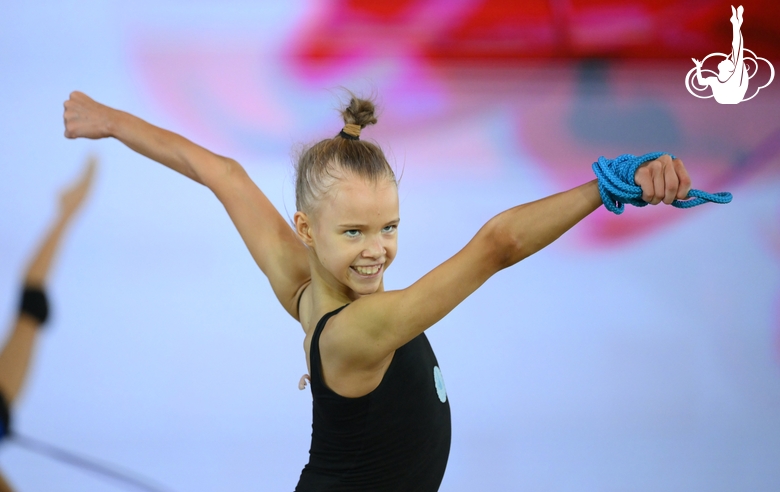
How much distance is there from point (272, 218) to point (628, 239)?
5.24ft

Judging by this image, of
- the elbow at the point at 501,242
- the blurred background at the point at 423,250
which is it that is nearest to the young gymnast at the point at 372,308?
the elbow at the point at 501,242

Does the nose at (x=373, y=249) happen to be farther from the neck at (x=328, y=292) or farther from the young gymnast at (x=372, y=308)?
the neck at (x=328, y=292)

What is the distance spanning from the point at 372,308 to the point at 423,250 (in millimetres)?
1601

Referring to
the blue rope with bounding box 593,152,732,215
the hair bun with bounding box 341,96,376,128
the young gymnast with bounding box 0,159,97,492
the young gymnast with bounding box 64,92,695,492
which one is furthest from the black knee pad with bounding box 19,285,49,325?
the blue rope with bounding box 593,152,732,215

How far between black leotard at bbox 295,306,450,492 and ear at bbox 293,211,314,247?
5.8 inches

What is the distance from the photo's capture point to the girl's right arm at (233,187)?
5.59 feet

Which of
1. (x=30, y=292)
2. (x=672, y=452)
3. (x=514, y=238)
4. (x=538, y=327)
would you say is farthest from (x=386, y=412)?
(x=30, y=292)

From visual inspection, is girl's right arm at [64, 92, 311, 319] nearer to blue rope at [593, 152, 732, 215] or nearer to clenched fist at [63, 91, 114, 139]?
clenched fist at [63, 91, 114, 139]

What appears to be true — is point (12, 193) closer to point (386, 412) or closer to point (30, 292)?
point (30, 292)

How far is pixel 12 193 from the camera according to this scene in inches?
109

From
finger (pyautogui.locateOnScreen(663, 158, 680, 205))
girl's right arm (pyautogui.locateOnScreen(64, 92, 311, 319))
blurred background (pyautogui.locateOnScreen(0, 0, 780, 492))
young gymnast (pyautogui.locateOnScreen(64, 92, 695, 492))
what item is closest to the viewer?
finger (pyautogui.locateOnScreen(663, 158, 680, 205))

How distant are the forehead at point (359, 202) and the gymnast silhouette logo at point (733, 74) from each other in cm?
210

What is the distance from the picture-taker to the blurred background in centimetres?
272

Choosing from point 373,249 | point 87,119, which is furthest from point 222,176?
point 373,249
